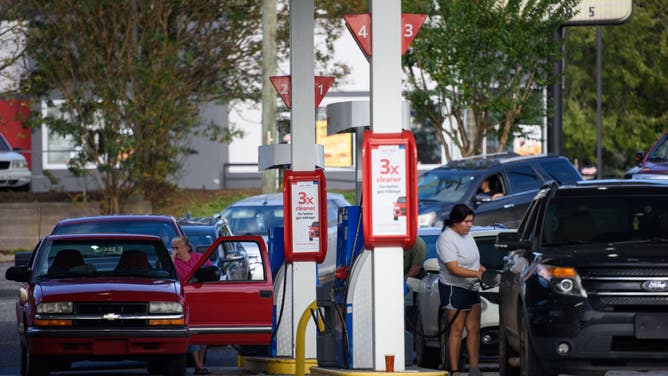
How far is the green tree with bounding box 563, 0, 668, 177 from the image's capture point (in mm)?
59219

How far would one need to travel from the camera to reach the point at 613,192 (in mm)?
13766

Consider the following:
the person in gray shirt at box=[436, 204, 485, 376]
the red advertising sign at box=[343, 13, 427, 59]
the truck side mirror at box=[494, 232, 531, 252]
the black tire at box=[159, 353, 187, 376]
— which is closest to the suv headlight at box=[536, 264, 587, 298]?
the truck side mirror at box=[494, 232, 531, 252]

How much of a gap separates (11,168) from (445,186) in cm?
1489

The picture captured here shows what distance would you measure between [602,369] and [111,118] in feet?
85.8

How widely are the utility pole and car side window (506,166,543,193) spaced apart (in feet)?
22.5

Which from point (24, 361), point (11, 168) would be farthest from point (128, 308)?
point (11, 168)

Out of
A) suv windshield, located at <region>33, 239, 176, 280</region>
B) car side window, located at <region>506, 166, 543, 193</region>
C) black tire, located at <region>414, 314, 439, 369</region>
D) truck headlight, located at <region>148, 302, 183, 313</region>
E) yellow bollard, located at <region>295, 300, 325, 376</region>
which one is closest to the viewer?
yellow bollard, located at <region>295, 300, 325, 376</region>

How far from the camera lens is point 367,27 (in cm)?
1256

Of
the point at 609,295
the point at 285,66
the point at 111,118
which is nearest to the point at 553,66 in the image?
the point at 111,118

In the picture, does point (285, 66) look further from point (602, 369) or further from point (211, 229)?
point (602, 369)

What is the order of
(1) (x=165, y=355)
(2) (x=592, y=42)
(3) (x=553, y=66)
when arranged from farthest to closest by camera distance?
(2) (x=592, y=42) → (3) (x=553, y=66) → (1) (x=165, y=355)

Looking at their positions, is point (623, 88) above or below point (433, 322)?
above

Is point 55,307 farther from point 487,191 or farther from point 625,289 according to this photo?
point 487,191

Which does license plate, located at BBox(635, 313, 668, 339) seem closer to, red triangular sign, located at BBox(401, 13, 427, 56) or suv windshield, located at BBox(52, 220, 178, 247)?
red triangular sign, located at BBox(401, 13, 427, 56)
